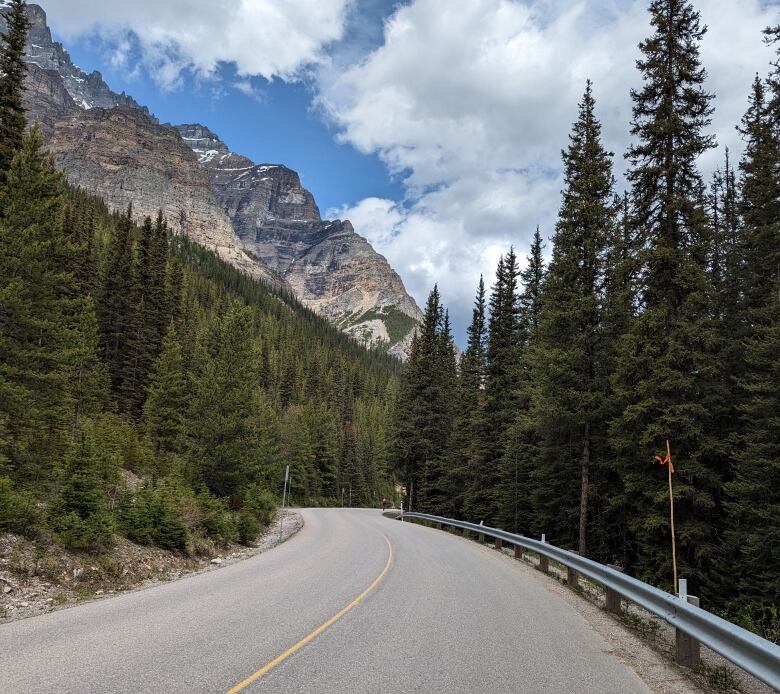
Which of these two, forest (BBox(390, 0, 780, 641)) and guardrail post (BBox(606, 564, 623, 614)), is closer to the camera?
guardrail post (BBox(606, 564, 623, 614))

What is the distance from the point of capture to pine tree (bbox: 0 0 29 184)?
20438 millimetres

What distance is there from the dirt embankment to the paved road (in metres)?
0.92

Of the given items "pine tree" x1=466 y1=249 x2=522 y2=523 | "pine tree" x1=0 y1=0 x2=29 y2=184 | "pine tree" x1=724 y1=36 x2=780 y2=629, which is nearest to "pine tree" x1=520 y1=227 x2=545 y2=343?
"pine tree" x1=466 y1=249 x2=522 y2=523

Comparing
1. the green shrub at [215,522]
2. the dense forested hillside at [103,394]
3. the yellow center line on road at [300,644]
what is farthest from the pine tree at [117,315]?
the yellow center line on road at [300,644]

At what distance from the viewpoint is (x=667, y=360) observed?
15891 millimetres

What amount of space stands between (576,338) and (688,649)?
14187mm

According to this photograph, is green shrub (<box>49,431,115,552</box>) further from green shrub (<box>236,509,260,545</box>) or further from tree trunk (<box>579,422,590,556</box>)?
tree trunk (<box>579,422,590,556</box>)

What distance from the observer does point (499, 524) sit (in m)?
28.2

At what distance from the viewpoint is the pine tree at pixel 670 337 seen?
15.5 meters

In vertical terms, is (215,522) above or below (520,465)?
below

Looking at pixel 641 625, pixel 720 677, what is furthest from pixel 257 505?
pixel 720 677

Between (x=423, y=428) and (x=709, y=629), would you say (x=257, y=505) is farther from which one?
(x=709, y=629)

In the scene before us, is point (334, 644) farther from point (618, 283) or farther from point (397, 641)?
point (618, 283)

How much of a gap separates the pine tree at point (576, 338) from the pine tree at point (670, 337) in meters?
1.90
